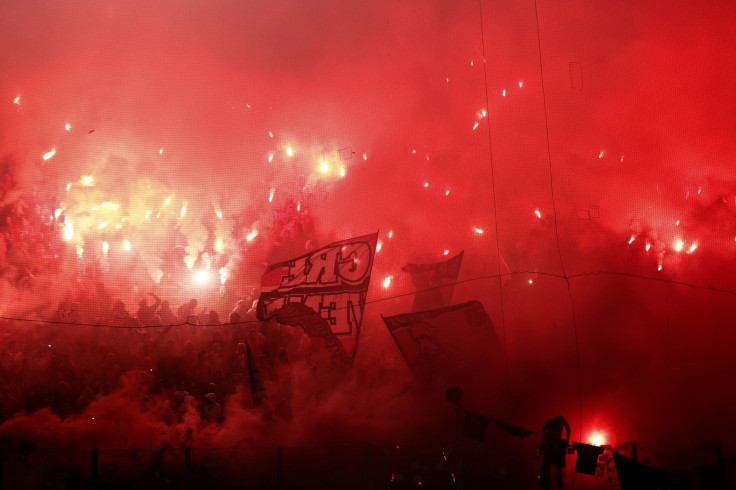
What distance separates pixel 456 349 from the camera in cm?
862

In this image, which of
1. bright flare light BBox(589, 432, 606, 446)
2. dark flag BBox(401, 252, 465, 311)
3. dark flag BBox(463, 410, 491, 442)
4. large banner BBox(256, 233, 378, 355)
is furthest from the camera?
dark flag BBox(401, 252, 465, 311)

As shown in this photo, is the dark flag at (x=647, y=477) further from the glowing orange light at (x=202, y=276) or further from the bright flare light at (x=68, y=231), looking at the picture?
the bright flare light at (x=68, y=231)

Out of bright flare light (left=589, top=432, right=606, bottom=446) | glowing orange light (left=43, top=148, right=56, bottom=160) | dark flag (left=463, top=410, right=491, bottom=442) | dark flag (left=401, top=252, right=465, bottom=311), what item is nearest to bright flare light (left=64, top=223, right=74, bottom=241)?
glowing orange light (left=43, top=148, right=56, bottom=160)

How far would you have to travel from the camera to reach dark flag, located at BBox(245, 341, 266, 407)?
348 inches

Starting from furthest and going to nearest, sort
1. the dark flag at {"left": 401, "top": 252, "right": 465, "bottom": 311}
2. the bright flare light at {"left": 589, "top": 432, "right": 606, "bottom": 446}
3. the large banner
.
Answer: the dark flag at {"left": 401, "top": 252, "right": 465, "bottom": 311}, the large banner, the bright flare light at {"left": 589, "top": 432, "right": 606, "bottom": 446}

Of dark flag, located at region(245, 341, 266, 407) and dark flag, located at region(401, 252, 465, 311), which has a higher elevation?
dark flag, located at region(401, 252, 465, 311)

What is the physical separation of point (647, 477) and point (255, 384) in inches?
207

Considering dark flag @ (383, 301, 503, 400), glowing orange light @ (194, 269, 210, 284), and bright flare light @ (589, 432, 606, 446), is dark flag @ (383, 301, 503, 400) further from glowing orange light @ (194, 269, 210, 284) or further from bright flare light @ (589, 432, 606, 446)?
glowing orange light @ (194, 269, 210, 284)

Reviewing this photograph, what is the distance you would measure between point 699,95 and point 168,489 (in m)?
9.23

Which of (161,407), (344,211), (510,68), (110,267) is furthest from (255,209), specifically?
(510,68)

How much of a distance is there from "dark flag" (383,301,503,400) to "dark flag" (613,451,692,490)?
2.98m

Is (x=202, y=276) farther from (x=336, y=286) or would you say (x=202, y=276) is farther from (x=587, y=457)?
(x=587, y=457)


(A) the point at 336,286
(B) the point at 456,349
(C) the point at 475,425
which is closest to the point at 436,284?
(B) the point at 456,349

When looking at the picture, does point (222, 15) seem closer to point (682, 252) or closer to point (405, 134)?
point (405, 134)
